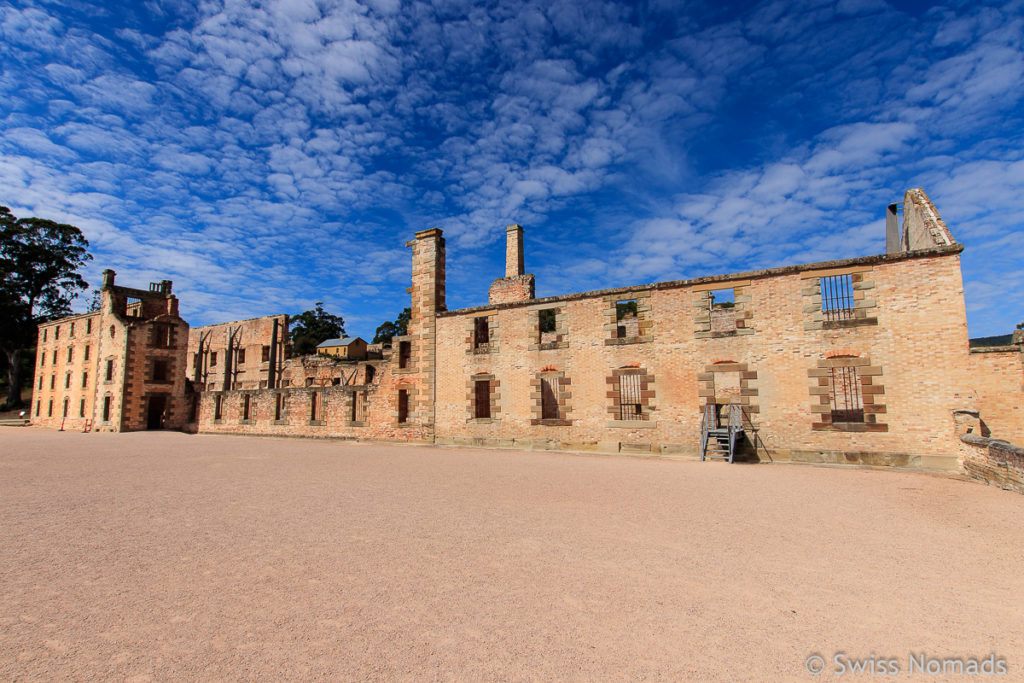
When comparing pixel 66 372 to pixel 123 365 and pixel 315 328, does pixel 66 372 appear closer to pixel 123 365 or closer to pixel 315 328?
pixel 123 365

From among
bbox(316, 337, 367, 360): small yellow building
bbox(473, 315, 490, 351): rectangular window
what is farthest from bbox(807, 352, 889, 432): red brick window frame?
bbox(316, 337, 367, 360): small yellow building

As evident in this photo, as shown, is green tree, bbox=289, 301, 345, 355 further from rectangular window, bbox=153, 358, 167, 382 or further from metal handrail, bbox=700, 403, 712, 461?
metal handrail, bbox=700, 403, 712, 461

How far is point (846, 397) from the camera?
711 inches

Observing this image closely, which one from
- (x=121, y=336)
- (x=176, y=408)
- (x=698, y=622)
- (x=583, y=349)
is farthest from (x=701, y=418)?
(x=121, y=336)

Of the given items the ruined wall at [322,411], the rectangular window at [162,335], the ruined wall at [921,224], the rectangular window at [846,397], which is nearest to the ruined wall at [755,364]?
the ruined wall at [921,224]

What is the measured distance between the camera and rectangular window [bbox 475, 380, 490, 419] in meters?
19.8

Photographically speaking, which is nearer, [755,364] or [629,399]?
[755,364]

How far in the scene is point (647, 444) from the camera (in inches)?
632

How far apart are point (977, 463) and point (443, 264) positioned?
18.3m

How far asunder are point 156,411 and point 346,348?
2538 centimetres

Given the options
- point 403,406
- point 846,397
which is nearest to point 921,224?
point 846,397

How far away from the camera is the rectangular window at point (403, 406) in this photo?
21453 millimetres

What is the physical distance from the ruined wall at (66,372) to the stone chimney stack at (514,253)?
28.0 metres

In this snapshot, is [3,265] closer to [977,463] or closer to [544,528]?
[544,528]
